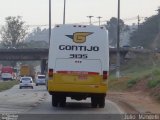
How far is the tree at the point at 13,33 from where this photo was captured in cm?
17762

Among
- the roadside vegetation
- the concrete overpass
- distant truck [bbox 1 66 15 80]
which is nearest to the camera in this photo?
the roadside vegetation

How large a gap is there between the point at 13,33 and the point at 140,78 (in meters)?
121

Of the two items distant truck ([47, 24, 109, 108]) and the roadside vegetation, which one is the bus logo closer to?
distant truck ([47, 24, 109, 108])

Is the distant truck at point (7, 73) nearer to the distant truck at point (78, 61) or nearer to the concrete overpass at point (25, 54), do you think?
the concrete overpass at point (25, 54)

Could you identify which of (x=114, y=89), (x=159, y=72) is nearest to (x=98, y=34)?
(x=159, y=72)

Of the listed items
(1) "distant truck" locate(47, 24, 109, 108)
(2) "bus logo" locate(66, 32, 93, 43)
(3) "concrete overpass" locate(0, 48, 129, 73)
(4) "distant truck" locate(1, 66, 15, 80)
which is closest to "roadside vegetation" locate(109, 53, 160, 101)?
(1) "distant truck" locate(47, 24, 109, 108)

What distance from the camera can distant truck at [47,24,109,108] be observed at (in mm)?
30047

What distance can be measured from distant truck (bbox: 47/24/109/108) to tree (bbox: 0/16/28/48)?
481ft

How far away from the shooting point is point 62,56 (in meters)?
30.2

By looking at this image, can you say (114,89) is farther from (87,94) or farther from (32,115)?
(32,115)

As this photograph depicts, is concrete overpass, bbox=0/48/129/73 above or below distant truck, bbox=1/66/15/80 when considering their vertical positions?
above

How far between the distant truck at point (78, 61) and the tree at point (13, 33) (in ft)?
481

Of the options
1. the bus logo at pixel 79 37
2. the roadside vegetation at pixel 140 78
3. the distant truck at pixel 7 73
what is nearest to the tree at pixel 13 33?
the distant truck at pixel 7 73

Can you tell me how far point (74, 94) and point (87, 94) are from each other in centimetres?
61
